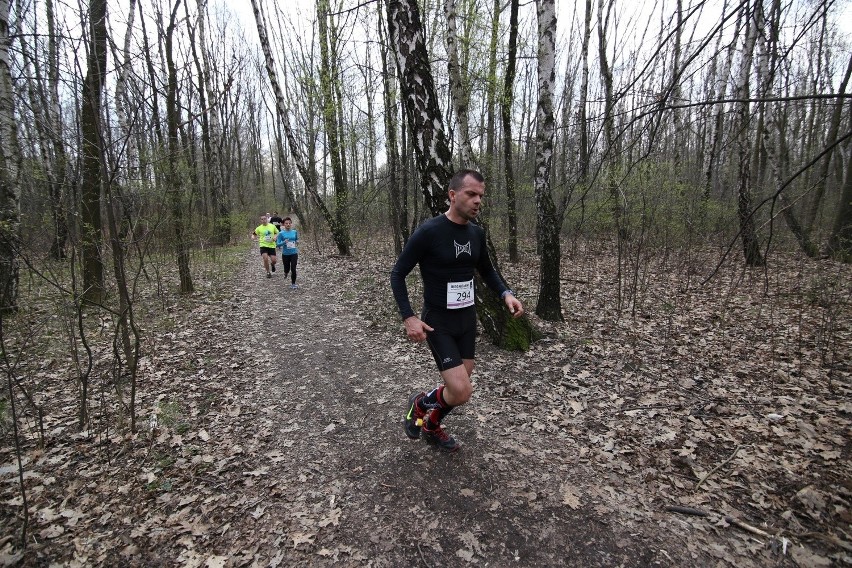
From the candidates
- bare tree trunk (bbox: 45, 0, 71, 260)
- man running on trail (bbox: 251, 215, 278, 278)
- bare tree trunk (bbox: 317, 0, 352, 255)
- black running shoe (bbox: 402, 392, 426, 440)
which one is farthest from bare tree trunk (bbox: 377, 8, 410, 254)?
black running shoe (bbox: 402, 392, 426, 440)

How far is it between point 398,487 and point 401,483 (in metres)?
0.05

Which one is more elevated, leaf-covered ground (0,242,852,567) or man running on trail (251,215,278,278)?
man running on trail (251,215,278,278)

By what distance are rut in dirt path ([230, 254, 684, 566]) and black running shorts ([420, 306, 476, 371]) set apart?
3.09 feet

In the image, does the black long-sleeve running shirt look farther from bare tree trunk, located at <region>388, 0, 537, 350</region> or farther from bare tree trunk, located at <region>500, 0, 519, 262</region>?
bare tree trunk, located at <region>500, 0, 519, 262</region>

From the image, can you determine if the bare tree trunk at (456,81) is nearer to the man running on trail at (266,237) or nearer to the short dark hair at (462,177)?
the man running on trail at (266,237)

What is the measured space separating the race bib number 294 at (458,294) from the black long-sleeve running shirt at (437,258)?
32mm

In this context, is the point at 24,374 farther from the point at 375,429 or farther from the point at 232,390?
the point at 375,429

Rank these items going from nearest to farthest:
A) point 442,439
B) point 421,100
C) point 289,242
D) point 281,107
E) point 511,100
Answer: point 442,439 → point 421,100 → point 511,100 → point 289,242 → point 281,107

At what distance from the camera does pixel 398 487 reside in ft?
10.2

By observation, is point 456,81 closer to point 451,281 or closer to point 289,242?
point 289,242

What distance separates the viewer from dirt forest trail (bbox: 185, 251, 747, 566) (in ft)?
8.34

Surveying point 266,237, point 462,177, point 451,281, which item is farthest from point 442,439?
point 266,237

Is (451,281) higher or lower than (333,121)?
lower

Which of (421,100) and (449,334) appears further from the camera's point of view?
(421,100)
